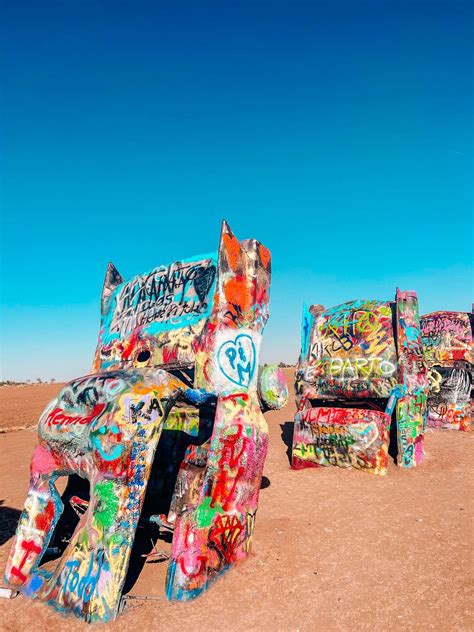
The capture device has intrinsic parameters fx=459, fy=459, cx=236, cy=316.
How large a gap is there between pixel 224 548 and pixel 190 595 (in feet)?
1.88

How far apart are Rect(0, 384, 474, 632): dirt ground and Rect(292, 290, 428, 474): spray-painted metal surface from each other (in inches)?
19.8

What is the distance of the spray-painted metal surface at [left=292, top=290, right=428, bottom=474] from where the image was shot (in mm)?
8602

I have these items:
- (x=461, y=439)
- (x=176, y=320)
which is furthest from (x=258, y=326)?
(x=461, y=439)

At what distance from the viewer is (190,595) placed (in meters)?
4.13

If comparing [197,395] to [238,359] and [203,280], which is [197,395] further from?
[203,280]

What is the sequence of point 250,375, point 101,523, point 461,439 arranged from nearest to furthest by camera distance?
point 101,523 → point 250,375 → point 461,439

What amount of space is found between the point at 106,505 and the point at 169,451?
1.75 meters

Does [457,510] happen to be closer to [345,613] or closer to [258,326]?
[345,613]

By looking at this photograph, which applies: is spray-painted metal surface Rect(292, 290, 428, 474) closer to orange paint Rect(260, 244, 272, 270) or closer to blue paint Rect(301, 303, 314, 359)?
blue paint Rect(301, 303, 314, 359)

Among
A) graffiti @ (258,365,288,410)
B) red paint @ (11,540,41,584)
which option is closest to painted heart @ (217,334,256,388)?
graffiti @ (258,365,288,410)

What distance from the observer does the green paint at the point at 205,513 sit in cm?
435

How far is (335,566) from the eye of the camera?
4.86 metres

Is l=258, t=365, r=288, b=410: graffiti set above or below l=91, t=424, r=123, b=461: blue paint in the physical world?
above

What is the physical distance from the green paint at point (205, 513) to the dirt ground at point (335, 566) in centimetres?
61
